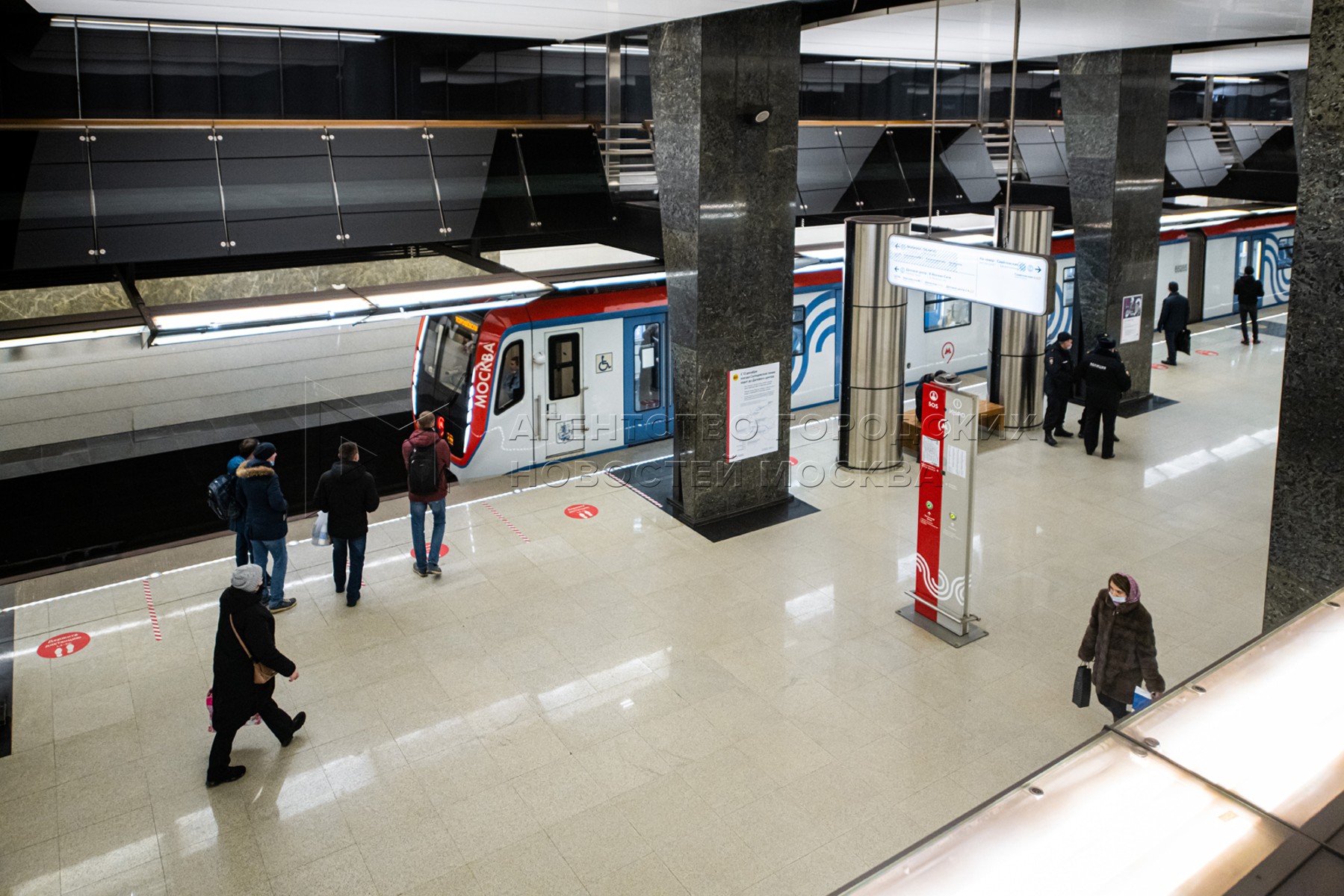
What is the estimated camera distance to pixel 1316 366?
4.25 meters

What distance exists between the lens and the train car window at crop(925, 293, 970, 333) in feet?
44.1

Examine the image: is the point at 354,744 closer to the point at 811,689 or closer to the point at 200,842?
the point at 200,842

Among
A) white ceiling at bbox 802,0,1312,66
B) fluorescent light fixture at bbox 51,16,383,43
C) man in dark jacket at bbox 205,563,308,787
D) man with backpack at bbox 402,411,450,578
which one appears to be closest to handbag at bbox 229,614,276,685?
man in dark jacket at bbox 205,563,308,787

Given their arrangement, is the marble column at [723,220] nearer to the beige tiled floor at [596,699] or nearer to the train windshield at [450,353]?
the beige tiled floor at [596,699]

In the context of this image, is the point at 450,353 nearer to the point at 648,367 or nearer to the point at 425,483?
the point at 648,367

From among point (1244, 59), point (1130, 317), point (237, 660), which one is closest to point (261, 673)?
point (237, 660)

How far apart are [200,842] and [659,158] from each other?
20.9 ft

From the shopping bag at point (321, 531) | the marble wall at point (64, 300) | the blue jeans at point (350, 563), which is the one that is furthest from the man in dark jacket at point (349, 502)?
the marble wall at point (64, 300)

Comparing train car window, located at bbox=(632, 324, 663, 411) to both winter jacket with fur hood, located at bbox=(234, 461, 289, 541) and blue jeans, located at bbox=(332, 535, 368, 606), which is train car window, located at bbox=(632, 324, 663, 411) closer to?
blue jeans, located at bbox=(332, 535, 368, 606)

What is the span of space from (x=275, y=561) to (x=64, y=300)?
16.6ft

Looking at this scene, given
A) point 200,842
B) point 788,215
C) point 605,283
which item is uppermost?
point 788,215

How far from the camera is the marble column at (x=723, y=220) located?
8328 millimetres

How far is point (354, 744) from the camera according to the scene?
6039mm

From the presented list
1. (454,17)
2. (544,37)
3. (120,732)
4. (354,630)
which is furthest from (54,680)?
(544,37)
